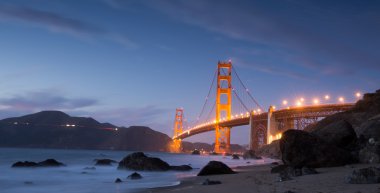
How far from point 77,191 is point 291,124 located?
52660 mm

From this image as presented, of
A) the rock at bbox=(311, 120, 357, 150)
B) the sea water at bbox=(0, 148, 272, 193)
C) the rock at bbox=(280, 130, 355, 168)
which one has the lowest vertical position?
the sea water at bbox=(0, 148, 272, 193)

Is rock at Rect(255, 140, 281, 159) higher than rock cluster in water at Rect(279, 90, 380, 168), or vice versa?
rock at Rect(255, 140, 281, 159)

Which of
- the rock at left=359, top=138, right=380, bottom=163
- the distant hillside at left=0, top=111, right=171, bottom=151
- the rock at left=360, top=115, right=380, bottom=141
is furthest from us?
the distant hillside at left=0, top=111, right=171, bottom=151

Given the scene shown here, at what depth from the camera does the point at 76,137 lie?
15662 centimetres

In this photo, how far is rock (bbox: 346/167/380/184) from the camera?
8.15 metres

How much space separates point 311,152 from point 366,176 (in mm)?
6251

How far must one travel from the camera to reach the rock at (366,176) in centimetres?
815

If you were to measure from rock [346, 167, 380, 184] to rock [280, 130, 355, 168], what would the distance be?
5734mm

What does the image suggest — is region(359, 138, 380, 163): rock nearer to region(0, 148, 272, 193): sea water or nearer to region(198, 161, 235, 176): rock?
region(198, 161, 235, 176): rock

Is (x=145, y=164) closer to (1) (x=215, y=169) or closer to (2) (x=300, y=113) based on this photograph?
(1) (x=215, y=169)

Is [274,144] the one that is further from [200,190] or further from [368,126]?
[200,190]

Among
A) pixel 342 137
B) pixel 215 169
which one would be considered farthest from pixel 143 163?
pixel 342 137

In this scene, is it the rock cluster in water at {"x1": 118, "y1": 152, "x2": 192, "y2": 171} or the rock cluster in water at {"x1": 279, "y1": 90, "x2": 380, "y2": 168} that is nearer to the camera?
the rock cluster in water at {"x1": 279, "y1": 90, "x2": 380, "y2": 168}

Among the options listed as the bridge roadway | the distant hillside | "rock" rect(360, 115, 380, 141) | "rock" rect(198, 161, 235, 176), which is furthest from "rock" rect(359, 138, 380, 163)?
the distant hillside
